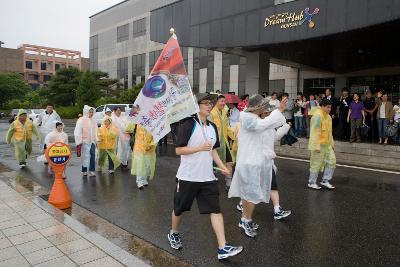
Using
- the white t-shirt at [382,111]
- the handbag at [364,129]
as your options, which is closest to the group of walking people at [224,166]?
the white t-shirt at [382,111]

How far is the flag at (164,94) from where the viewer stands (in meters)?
4.07

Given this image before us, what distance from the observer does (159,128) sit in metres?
4.09

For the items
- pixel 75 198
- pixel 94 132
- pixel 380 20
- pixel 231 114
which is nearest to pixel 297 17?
pixel 380 20

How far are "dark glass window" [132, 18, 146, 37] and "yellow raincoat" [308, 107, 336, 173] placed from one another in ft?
129

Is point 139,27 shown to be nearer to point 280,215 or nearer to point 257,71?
point 257,71

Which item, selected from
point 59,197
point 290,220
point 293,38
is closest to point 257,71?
point 293,38

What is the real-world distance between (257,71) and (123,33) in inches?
1322

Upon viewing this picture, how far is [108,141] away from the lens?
9195mm

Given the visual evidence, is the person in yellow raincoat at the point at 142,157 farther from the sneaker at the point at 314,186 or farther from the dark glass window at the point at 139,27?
the dark glass window at the point at 139,27

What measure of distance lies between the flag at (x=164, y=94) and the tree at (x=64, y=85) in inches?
1656

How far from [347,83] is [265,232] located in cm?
2285

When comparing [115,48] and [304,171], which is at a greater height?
[115,48]

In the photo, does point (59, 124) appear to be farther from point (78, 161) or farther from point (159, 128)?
A: point (159, 128)

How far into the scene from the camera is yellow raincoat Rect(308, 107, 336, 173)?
23.3 ft
